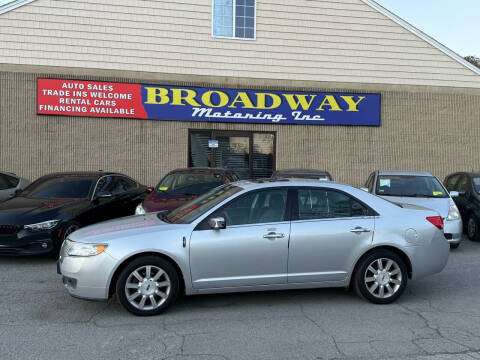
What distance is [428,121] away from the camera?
52.1 ft

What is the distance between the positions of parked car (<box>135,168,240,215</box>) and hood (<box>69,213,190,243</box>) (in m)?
2.96

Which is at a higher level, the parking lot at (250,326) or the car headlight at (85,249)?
the car headlight at (85,249)

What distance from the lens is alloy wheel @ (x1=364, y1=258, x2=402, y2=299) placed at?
554 cm

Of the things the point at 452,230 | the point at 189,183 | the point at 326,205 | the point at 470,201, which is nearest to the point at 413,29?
the point at 470,201

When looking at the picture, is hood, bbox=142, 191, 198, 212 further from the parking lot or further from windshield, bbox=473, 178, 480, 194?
windshield, bbox=473, 178, 480, 194

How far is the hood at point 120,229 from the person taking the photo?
5102 mm

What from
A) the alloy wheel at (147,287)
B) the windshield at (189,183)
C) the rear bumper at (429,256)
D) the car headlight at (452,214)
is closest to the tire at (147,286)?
the alloy wheel at (147,287)

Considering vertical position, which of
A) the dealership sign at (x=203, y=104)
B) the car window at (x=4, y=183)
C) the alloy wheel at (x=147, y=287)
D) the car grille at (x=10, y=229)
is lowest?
the alloy wheel at (x=147, y=287)

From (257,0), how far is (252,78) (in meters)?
2.44

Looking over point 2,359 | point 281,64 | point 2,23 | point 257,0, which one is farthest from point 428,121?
point 2,359

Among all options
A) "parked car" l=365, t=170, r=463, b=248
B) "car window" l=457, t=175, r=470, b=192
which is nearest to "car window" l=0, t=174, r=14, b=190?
"parked car" l=365, t=170, r=463, b=248

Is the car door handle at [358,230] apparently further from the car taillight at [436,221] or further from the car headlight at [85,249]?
the car headlight at [85,249]

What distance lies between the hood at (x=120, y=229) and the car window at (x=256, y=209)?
0.50 metres

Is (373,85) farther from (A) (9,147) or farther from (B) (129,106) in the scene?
(A) (9,147)
